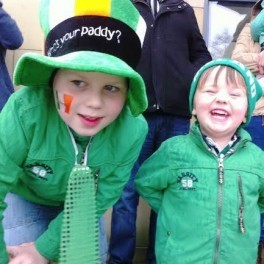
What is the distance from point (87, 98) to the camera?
5.09ft

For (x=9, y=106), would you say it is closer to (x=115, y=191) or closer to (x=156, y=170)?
(x=115, y=191)

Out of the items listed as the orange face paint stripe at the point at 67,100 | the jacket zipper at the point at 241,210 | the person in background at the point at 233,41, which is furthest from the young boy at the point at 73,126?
the person in background at the point at 233,41

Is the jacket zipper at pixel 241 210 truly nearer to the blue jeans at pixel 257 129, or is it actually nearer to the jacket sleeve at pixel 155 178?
the jacket sleeve at pixel 155 178

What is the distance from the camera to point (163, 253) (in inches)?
83.4

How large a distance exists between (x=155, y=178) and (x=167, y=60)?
84 cm

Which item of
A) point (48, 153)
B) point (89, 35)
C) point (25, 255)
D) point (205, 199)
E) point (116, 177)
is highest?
point (89, 35)

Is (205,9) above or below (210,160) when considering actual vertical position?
above

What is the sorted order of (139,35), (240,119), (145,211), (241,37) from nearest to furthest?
(139,35)
(240,119)
(241,37)
(145,211)

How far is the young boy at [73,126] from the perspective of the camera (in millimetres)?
1504

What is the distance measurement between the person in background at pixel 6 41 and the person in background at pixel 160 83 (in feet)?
2.56

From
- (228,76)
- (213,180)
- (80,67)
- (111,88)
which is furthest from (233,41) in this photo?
(80,67)

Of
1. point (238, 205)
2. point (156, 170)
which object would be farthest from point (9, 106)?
point (238, 205)

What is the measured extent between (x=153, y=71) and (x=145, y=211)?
112cm

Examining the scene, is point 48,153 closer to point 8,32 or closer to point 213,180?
point 213,180
